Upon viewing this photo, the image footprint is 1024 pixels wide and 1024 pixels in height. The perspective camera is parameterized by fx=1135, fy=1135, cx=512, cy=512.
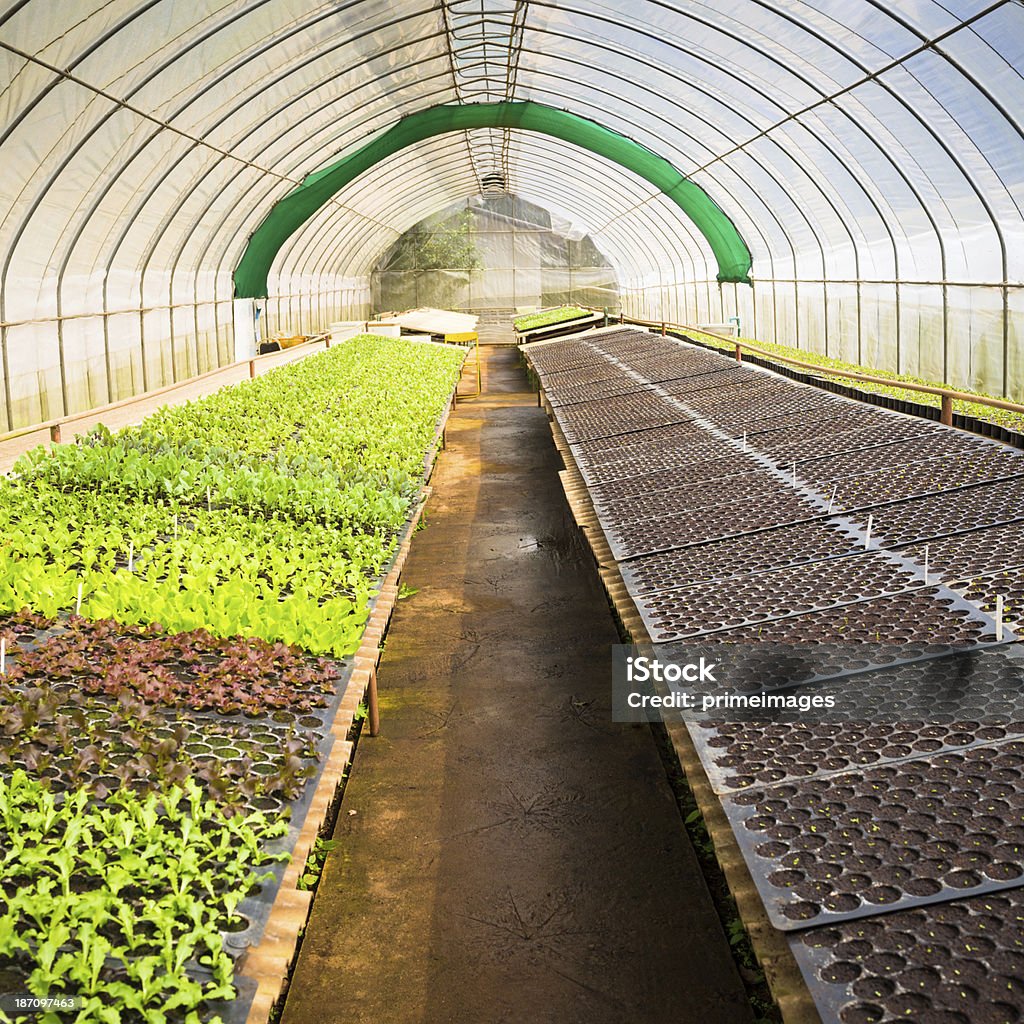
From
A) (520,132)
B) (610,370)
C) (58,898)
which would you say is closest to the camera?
(58,898)

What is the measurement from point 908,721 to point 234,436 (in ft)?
24.2

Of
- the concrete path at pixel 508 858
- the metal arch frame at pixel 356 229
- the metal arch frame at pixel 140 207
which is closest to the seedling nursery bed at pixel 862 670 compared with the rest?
the concrete path at pixel 508 858

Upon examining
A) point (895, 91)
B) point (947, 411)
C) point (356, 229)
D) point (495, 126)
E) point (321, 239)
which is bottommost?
point (947, 411)

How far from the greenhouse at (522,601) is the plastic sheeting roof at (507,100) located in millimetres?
92

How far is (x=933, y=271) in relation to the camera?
15.0m

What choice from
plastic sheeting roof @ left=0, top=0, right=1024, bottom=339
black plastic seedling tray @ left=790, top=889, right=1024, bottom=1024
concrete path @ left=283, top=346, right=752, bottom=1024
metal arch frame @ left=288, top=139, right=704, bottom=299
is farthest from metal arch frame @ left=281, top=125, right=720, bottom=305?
black plastic seedling tray @ left=790, top=889, right=1024, bottom=1024

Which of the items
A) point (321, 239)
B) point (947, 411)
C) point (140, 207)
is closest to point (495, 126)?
point (321, 239)

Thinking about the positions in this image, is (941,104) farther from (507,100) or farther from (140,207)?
(507,100)

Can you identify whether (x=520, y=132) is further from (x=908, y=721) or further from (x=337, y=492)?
(x=908, y=721)

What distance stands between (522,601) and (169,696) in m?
5.20

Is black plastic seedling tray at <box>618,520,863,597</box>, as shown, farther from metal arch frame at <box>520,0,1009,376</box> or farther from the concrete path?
metal arch frame at <box>520,0,1009,376</box>

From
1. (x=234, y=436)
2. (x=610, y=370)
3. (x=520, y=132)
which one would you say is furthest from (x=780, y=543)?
(x=520, y=132)

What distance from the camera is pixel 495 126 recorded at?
26.5 metres

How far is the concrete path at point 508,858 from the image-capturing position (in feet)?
12.6
